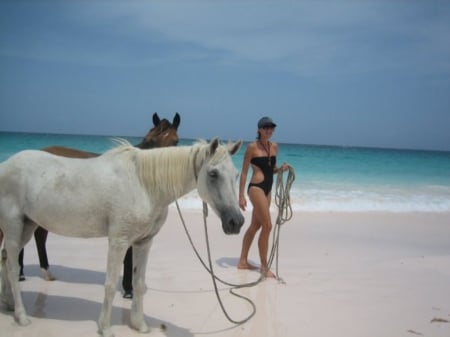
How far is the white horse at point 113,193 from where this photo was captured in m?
2.44

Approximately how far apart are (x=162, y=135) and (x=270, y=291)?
6.08ft

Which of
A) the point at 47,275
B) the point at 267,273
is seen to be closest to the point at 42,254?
the point at 47,275

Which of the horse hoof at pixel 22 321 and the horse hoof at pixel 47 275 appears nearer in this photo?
the horse hoof at pixel 22 321

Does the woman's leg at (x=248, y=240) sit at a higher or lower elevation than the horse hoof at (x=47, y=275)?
higher

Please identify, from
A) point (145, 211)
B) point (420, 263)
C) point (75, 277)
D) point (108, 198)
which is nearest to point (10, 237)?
point (108, 198)

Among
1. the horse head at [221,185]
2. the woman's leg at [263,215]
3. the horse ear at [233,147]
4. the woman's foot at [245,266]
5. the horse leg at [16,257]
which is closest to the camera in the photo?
the horse head at [221,185]

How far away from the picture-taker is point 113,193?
8.34ft

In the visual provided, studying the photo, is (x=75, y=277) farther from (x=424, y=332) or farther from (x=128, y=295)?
(x=424, y=332)

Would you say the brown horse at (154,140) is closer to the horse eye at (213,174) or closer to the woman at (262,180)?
the horse eye at (213,174)

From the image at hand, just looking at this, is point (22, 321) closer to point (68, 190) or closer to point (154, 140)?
point (68, 190)

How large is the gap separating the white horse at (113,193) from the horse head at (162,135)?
55 cm

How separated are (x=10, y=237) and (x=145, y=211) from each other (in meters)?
1.06

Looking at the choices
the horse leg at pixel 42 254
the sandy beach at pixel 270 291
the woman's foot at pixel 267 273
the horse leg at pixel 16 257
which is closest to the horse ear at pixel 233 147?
the sandy beach at pixel 270 291

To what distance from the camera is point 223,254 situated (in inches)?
207
